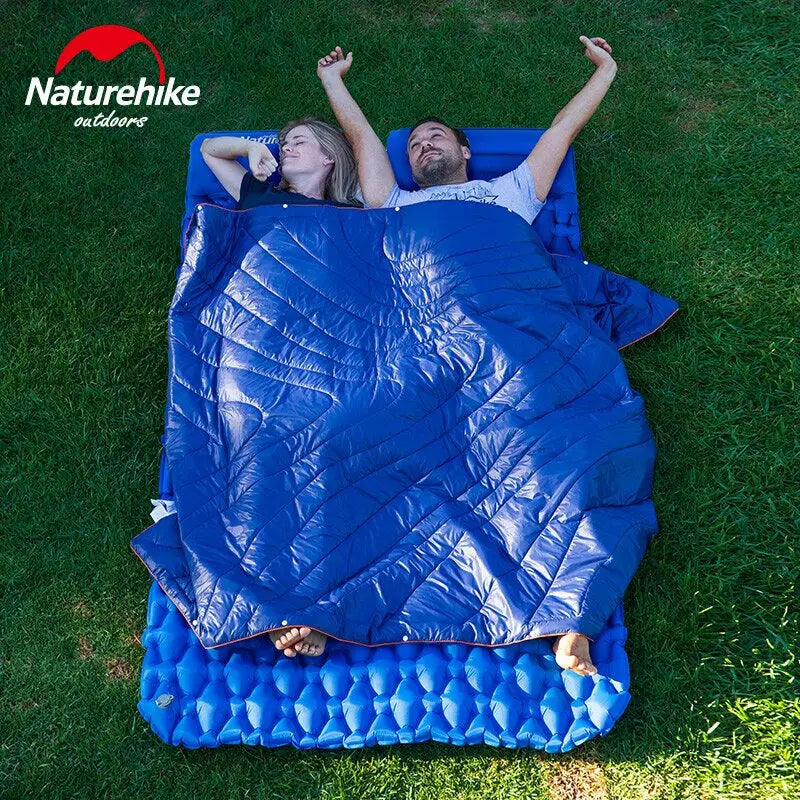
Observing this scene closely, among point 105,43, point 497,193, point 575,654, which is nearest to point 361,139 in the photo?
point 497,193

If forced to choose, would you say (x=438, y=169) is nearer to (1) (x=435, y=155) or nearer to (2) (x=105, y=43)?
(1) (x=435, y=155)

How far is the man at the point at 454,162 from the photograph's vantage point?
3957 mm

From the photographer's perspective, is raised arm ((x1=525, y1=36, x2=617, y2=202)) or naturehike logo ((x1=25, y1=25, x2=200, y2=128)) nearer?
raised arm ((x1=525, y1=36, x2=617, y2=202))

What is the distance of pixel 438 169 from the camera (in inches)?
156

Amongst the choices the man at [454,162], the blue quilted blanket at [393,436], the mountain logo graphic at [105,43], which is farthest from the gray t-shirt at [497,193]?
the mountain logo graphic at [105,43]

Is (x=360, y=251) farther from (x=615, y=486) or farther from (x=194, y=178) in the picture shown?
(x=615, y=486)

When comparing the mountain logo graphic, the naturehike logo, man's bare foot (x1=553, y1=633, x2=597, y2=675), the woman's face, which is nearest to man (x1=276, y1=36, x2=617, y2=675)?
the woman's face

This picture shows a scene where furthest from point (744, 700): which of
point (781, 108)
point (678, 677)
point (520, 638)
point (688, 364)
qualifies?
point (781, 108)

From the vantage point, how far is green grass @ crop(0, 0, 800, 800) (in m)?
2.89

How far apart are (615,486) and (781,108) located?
7.60 ft

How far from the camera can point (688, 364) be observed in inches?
146

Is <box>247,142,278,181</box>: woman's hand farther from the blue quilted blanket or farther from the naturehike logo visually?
the naturehike logo

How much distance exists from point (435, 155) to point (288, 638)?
209 cm

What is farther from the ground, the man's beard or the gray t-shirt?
the man's beard
